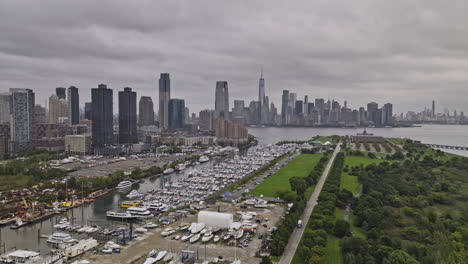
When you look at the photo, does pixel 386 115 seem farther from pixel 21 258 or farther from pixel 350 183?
pixel 21 258

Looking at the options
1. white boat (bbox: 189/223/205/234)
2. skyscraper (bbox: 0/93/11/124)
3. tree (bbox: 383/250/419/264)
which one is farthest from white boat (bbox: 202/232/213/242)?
skyscraper (bbox: 0/93/11/124)

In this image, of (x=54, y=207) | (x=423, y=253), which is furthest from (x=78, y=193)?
(x=423, y=253)

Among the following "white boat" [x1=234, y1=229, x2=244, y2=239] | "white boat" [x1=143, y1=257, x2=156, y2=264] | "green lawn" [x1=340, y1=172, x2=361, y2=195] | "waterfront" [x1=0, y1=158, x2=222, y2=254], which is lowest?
"waterfront" [x1=0, y1=158, x2=222, y2=254]

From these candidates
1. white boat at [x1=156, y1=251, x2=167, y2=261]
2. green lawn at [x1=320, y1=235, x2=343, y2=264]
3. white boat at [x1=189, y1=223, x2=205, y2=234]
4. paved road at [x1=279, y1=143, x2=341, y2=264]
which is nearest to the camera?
green lawn at [x1=320, y1=235, x2=343, y2=264]

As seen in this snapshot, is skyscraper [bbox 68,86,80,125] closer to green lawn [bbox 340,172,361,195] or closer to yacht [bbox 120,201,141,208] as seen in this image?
yacht [bbox 120,201,141,208]

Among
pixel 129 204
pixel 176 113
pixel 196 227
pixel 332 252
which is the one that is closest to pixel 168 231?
pixel 196 227

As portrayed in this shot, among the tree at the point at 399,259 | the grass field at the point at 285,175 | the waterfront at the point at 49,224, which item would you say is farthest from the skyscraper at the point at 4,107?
the tree at the point at 399,259

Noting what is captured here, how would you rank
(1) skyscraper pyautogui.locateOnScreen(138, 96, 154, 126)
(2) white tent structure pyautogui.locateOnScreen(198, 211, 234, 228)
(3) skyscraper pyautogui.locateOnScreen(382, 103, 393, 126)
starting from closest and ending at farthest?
(2) white tent structure pyautogui.locateOnScreen(198, 211, 234, 228), (1) skyscraper pyautogui.locateOnScreen(138, 96, 154, 126), (3) skyscraper pyautogui.locateOnScreen(382, 103, 393, 126)
